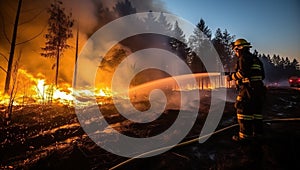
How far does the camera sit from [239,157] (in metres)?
3.38

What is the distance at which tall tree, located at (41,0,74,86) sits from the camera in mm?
16547

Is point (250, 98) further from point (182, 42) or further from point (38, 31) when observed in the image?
point (182, 42)

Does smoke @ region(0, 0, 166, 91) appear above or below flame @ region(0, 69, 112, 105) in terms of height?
above

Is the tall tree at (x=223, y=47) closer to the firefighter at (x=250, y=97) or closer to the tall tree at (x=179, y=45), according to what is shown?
the tall tree at (x=179, y=45)

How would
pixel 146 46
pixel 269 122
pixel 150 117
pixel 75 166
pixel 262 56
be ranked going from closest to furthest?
pixel 75 166
pixel 269 122
pixel 150 117
pixel 146 46
pixel 262 56

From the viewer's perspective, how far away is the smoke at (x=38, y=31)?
13422 millimetres

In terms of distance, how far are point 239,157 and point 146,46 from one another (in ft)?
114

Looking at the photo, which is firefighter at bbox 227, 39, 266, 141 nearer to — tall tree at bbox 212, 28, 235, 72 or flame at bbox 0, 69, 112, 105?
flame at bbox 0, 69, 112, 105

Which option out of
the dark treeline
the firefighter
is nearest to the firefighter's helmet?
the firefighter

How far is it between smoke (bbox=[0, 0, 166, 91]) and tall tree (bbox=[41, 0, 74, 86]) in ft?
1.45

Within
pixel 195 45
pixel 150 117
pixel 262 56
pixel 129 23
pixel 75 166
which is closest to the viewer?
pixel 75 166

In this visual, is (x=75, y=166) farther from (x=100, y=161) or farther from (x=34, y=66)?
(x=34, y=66)

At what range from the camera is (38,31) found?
52.8 feet

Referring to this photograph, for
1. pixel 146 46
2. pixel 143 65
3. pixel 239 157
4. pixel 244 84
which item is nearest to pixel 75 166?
pixel 239 157
